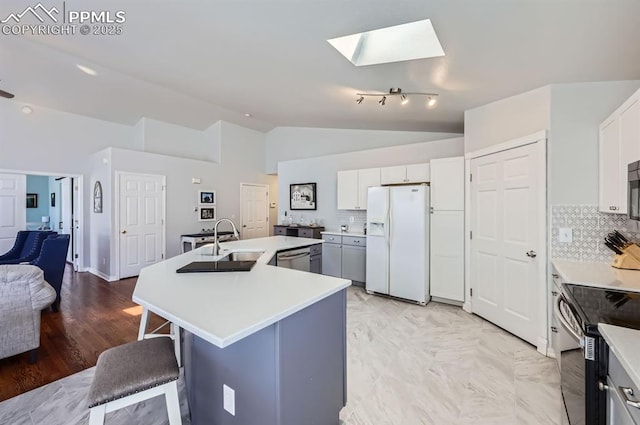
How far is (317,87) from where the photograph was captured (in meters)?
3.44

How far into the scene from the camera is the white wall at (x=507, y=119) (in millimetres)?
2631

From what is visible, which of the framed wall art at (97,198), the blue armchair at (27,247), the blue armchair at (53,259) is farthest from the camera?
the framed wall art at (97,198)

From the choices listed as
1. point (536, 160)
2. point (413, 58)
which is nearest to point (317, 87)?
point (413, 58)

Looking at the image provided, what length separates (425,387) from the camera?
2.09 meters

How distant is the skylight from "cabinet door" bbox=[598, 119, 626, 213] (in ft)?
4.70

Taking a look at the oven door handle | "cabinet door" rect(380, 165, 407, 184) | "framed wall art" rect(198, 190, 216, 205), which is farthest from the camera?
"framed wall art" rect(198, 190, 216, 205)

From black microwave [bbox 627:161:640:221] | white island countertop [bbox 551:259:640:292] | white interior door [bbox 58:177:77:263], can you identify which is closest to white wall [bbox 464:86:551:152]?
black microwave [bbox 627:161:640:221]

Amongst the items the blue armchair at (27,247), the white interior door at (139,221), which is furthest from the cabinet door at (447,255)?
the blue armchair at (27,247)

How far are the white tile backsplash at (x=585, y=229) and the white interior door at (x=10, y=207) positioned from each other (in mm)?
8200

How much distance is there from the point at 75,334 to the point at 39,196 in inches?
269

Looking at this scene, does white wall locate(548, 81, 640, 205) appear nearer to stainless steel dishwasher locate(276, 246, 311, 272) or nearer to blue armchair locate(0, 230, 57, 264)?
stainless steel dishwasher locate(276, 246, 311, 272)

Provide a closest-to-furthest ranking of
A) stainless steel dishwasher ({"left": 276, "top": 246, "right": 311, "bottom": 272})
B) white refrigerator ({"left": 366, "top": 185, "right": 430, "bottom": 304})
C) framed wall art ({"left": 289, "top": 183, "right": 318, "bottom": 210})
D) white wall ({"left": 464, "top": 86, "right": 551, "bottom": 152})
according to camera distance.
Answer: white wall ({"left": 464, "top": 86, "right": 551, "bottom": 152}) < stainless steel dishwasher ({"left": 276, "top": 246, "right": 311, "bottom": 272}) < white refrigerator ({"left": 366, "top": 185, "right": 430, "bottom": 304}) < framed wall art ({"left": 289, "top": 183, "right": 318, "bottom": 210})

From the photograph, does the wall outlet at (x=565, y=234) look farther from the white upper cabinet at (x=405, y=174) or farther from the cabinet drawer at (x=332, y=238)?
the cabinet drawer at (x=332, y=238)

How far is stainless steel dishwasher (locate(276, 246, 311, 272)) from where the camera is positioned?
3204mm
